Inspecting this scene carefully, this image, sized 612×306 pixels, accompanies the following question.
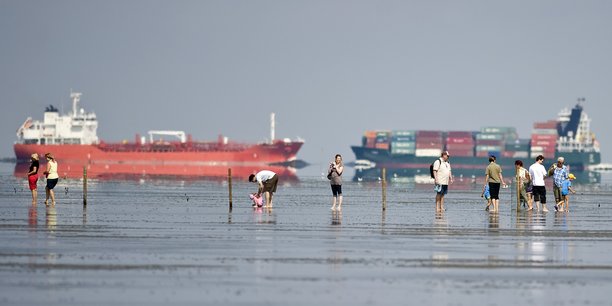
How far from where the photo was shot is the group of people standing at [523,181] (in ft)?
116

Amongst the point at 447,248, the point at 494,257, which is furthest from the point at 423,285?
the point at 447,248

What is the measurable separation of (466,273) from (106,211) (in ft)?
56.0

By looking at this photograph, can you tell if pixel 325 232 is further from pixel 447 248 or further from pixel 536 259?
pixel 536 259

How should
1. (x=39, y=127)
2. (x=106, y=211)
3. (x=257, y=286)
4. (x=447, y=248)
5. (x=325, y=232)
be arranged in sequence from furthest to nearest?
(x=39, y=127)
(x=106, y=211)
(x=325, y=232)
(x=447, y=248)
(x=257, y=286)

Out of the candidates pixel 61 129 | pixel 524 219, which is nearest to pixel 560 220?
pixel 524 219

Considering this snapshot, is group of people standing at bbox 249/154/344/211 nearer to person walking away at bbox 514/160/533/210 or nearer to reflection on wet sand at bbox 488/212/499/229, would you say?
reflection on wet sand at bbox 488/212/499/229

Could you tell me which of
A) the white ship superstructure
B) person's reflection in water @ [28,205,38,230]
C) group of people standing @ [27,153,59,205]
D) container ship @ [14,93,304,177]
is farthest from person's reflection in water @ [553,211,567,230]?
the white ship superstructure

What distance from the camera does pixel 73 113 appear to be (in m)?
192

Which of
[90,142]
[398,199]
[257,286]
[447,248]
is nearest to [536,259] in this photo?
[447,248]

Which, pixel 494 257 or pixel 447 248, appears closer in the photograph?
pixel 494 257

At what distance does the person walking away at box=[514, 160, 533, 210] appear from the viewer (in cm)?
3719

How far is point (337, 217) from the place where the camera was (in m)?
32.8

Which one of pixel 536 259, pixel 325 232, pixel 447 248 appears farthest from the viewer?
pixel 325 232

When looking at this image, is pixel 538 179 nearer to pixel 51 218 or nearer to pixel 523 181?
pixel 523 181
